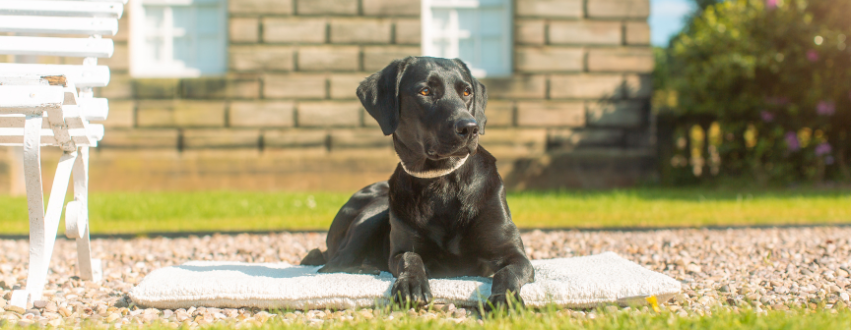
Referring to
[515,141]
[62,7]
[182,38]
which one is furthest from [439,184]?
[182,38]

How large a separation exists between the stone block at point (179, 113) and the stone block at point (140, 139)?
11 centimetres

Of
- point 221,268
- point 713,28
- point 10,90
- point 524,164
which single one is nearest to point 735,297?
point 221,268

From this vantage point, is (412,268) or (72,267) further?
(72,267)

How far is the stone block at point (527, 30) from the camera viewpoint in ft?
28.7

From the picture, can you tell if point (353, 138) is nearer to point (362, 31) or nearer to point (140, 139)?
point (362, 31)

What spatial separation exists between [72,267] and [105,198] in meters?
3.80

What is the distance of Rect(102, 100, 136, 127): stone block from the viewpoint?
336 inches

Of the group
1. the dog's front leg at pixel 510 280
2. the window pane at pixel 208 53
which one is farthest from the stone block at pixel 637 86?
the dog's front leg at pixel 510 280

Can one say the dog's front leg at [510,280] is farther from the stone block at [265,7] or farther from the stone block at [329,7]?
the stone block at [265,7]

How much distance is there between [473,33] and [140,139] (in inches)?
195

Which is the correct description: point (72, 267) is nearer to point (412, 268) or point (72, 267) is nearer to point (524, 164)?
point (412, 268)

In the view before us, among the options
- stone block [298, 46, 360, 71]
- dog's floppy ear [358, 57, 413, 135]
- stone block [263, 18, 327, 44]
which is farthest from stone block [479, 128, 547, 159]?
dog's floppy ear [358, 57, 413, 135]

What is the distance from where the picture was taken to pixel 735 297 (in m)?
2.67

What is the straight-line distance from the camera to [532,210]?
6.42 meters
